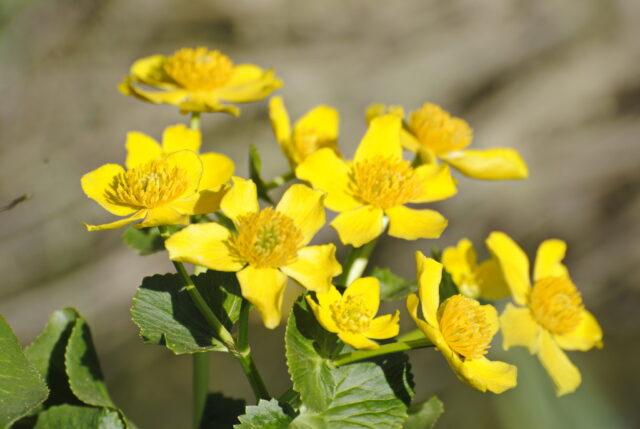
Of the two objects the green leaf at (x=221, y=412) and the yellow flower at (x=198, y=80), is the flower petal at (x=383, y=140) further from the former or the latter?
the green leaf at (x=221, y=412)

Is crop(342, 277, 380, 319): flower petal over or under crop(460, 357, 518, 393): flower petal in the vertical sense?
over

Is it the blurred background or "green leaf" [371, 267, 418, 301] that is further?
the blurred background

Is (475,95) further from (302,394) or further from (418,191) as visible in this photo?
(302,394)

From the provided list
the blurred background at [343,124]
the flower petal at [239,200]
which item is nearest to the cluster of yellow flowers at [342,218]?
the flower petal at [239,200]

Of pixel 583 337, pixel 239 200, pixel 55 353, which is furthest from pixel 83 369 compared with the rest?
pixel 583 337

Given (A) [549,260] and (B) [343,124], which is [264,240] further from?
(B) [343,124]

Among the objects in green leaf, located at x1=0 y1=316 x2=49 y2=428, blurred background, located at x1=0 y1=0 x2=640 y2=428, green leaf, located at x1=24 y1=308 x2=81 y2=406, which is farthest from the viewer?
blurred background, located at x1=0 y1=0 x2=640 y2=428

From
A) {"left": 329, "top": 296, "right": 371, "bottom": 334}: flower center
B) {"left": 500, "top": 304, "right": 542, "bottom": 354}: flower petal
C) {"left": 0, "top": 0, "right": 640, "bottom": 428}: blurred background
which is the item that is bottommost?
{"left": 0, "top": 0, "right": 640, "bottom": 428}: blurred background

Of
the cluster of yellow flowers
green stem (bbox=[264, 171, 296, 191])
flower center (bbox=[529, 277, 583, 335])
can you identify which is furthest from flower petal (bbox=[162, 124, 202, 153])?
flower center (bbox=[529, 277, 583, 335])

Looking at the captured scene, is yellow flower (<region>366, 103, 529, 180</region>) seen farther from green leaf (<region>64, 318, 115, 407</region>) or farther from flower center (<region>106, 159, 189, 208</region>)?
green leaf (<region>64, 318, 115, 407</region>)
